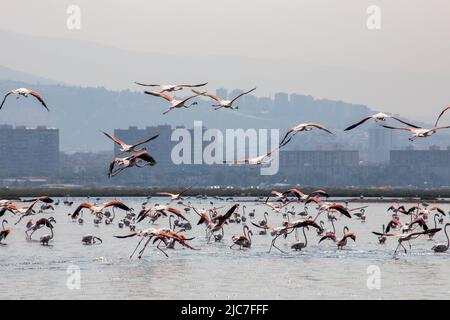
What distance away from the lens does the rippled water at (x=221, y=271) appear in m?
30.5

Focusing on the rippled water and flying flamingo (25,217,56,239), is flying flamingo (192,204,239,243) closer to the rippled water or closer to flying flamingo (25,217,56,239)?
the rippled water

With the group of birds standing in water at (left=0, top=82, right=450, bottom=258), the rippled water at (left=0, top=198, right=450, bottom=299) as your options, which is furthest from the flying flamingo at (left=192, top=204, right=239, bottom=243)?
the rippled water at (left=0, top=198, right=450, bottom=299)

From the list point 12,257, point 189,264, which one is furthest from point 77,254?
point 189,264

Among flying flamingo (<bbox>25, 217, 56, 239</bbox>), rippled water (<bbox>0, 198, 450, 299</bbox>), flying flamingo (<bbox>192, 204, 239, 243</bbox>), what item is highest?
flying flamingo (<bbox>192, 204, 239, 243</bbox>)

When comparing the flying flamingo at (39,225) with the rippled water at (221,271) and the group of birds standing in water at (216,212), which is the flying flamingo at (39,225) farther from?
the rippled water at (221,271)

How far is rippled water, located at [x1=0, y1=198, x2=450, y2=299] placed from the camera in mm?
30484

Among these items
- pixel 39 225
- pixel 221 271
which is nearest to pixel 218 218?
pixel 221 271

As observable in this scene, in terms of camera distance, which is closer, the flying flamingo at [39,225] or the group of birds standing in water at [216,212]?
the group of birds standing in water at [216,212]

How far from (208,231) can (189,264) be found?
13416 mm

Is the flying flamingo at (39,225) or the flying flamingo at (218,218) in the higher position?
the flying flamingo at (218,218)

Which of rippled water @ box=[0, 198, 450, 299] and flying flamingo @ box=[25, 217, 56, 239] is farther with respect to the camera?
flying flamingo @ box=[25, 217, 56, 239]

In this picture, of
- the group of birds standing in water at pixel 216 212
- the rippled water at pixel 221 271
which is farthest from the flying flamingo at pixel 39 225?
the rippled water at pixel 221 271

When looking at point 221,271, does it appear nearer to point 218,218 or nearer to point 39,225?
point 218,218
